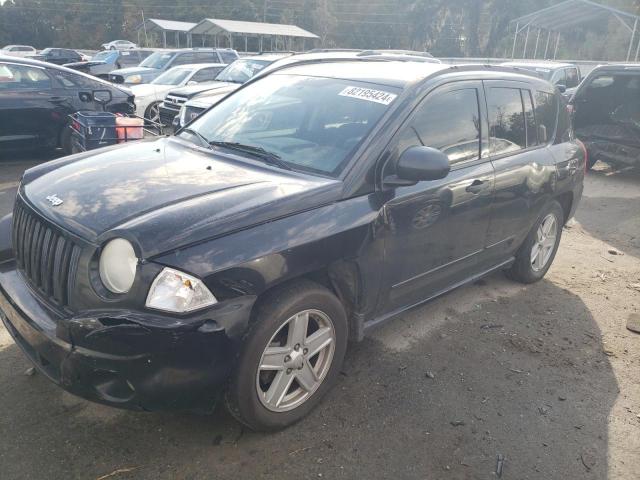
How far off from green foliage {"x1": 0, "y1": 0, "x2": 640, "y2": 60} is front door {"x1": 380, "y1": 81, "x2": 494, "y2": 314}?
42819 millimetres

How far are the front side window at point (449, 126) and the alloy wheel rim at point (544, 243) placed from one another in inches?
57.9

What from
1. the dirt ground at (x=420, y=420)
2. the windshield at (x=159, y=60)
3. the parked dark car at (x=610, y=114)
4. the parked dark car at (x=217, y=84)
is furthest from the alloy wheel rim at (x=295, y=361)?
the windshield at (x=159, y=60)

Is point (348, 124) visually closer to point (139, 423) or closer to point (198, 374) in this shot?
point (198, 374)

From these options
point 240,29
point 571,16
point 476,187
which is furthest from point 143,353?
point 240,29

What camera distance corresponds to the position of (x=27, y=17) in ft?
179

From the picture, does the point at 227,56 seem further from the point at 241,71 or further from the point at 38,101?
the point at 38,101

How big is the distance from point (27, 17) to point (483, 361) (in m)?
63.5

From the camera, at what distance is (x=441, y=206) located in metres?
3.41

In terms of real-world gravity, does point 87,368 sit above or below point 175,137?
below

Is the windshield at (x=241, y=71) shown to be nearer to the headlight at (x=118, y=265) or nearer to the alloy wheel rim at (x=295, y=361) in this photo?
the alloy wheel rim at (x=295, y=361)

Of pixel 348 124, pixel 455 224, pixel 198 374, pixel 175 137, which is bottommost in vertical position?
pixel 198 374

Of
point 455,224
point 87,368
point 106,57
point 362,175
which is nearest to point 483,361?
point 455,224

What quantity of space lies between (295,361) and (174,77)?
38.9 feet

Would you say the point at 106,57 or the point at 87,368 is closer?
the point at 87,368
